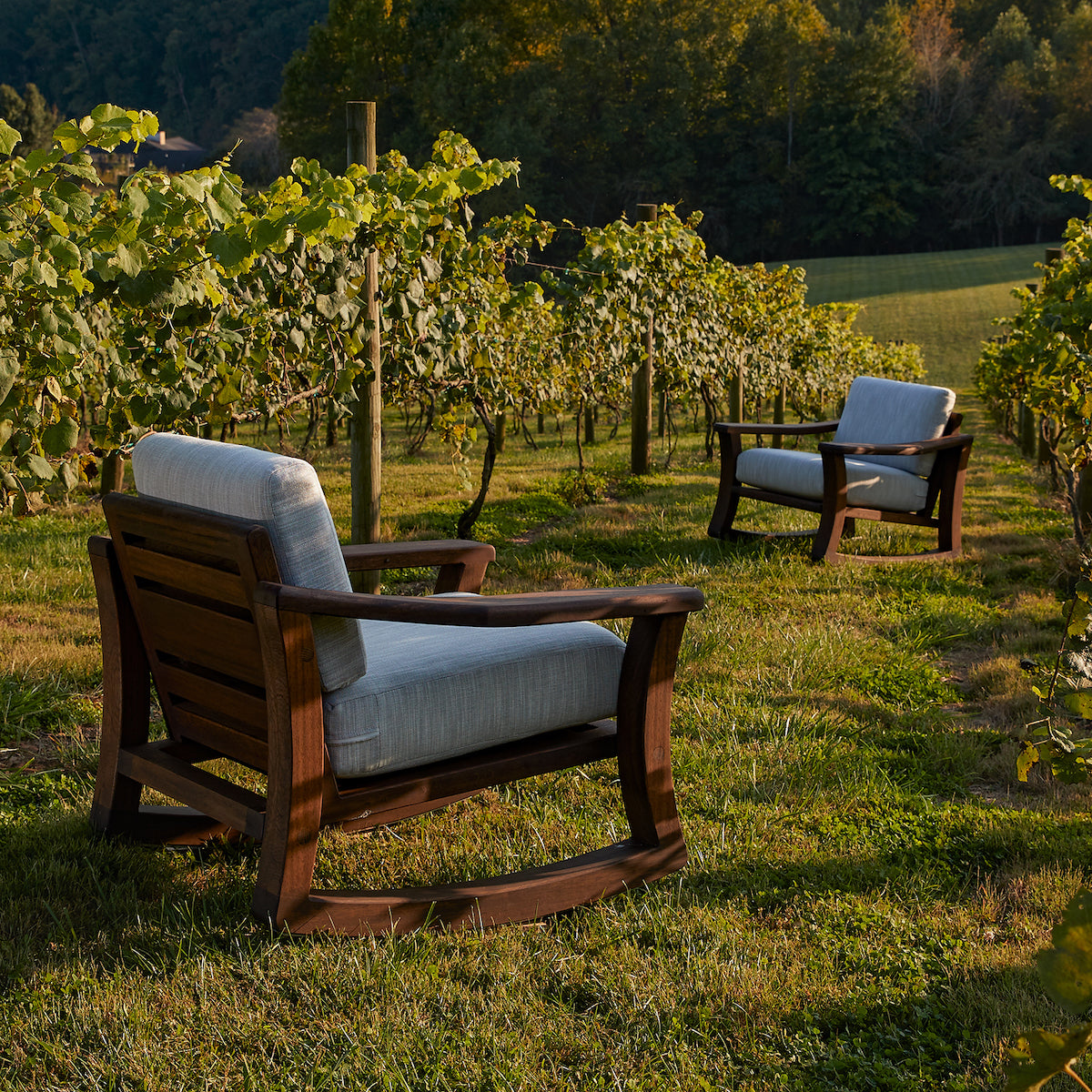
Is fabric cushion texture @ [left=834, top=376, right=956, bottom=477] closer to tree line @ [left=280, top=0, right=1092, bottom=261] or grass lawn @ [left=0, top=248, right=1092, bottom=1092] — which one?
grass lawn @ [left=0, top=248, right=1092, bottom=1092]

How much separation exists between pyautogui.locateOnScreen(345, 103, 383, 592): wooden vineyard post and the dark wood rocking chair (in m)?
2.20

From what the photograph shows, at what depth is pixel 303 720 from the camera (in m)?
1.86

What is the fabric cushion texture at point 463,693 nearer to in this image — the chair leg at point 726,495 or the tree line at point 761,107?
the chair leg at point 726,495

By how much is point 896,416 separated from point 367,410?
295cm

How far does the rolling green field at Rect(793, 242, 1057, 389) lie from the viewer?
99.9 feet

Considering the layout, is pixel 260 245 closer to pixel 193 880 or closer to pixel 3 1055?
pixel 193 880

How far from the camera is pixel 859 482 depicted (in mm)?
5301

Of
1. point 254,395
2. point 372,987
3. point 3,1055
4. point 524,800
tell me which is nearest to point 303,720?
point 372,987

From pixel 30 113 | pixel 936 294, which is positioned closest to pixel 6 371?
pixel 936 294

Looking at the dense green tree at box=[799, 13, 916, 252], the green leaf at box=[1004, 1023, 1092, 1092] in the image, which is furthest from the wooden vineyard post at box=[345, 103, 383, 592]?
the dense green tree at box=[799, 13, 916, 252]

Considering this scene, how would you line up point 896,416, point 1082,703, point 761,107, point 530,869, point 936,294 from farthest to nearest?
point 761,107
point 936,294
point 896,416
point 530,869
point 1082,703

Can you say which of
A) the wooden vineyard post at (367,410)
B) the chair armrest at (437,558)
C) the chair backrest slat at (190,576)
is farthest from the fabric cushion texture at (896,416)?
the chair backrest slat at (190,576)

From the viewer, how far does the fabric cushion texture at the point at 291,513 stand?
1863 mm

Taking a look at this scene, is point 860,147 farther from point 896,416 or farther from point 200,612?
point 200,612
